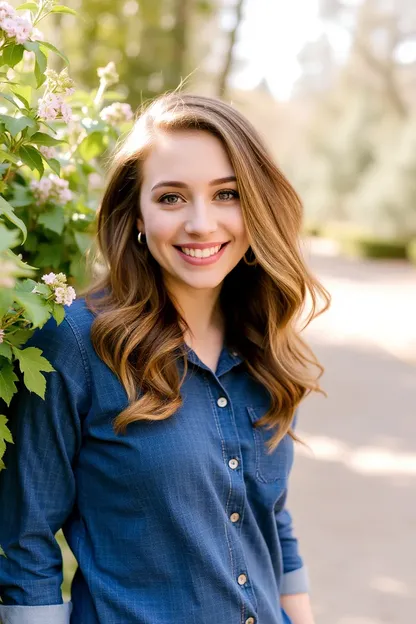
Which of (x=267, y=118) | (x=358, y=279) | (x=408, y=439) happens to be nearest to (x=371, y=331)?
(x=408, y=439)

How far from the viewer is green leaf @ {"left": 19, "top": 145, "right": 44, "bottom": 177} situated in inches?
60.9

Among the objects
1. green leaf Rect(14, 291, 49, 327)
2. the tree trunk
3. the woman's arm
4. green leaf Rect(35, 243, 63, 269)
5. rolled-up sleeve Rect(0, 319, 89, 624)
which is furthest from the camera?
the tree trunk

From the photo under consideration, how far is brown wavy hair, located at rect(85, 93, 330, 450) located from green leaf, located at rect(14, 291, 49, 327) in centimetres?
36

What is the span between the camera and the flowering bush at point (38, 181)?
4.55 feet

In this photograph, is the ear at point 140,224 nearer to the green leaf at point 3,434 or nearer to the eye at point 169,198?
the eye at point 169,198

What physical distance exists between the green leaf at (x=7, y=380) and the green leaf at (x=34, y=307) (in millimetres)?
206

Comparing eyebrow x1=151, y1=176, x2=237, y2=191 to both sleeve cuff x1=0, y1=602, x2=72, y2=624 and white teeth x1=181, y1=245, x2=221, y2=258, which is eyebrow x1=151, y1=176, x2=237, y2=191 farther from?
sleeve cuff x1=0, y1=602, x2=72, y2=624

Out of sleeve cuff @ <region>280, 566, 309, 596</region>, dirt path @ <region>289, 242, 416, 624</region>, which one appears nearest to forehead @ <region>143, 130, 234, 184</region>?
sleeve cuff @ <region>280, 566, 309, 596</region>

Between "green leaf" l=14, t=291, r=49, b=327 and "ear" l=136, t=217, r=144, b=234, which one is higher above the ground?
"ear" l=136, t=217, r=144, b=234

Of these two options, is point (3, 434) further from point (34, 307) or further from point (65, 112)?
point (65, 112)

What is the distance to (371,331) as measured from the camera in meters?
13.6

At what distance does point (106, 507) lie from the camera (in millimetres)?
1701

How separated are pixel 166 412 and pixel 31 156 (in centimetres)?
58

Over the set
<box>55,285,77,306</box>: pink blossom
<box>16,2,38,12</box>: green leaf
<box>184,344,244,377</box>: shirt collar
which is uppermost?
<box>16,2,38,12</box>: green leaf
